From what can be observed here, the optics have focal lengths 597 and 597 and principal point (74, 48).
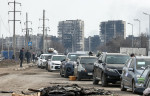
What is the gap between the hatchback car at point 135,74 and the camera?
24.0 metres

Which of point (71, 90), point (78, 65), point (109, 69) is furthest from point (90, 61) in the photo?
point (71, 90)

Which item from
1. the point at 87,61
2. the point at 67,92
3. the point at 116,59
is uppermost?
the point at 116,59

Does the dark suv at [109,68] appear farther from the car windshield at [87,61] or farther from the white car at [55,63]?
the white car at [55,63]

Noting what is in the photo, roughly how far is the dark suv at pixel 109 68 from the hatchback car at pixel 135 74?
258cm

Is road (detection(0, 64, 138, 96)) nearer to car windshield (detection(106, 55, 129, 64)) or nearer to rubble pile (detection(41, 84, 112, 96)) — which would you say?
car windshield (detection(106, 55, 129, 64))

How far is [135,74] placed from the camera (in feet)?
81.2

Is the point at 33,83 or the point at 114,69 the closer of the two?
the point at 114,69

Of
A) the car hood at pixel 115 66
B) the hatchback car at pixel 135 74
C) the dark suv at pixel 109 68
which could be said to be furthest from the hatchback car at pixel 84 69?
the hatchback car at pixel 135 74

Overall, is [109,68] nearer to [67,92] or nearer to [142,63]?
[142,63]

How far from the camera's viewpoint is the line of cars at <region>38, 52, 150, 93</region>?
24.2 metres

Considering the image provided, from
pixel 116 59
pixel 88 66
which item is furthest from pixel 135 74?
pixel 88 66

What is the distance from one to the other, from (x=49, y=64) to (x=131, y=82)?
3015cm

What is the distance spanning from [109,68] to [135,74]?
5.11 metres

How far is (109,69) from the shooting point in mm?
29734
